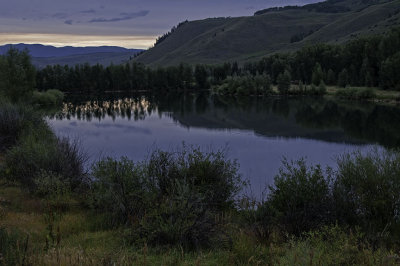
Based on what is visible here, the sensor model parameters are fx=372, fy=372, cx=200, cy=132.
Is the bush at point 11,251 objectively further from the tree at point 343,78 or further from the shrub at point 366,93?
the tree at point 343,78

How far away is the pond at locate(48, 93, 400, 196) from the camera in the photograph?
103ft

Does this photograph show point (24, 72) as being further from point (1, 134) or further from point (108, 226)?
point (108, 226)

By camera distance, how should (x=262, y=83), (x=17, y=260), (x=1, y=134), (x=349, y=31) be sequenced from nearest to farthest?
1. (x=17, y=260)
2. (x=1, y=134)
3. (x=262, y=83)
4. (x=349, y=31)

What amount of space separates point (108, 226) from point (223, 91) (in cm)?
9600

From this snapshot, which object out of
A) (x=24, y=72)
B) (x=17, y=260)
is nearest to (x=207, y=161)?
(x=17, y=260)

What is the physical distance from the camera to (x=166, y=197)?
1190cm

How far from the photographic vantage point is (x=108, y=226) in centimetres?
1114

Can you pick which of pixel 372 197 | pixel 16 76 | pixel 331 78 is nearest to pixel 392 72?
pixel 331 78

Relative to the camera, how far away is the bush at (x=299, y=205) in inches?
461

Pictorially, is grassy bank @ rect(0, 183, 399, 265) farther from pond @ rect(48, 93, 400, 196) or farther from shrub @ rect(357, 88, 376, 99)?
shrub @ rect(357, 88, 376, 99)

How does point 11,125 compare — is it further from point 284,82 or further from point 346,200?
point 284,82

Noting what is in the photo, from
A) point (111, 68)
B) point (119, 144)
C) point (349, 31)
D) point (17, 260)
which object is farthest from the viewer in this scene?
point (349, 31)

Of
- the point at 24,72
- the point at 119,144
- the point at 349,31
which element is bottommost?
the point at 119,144

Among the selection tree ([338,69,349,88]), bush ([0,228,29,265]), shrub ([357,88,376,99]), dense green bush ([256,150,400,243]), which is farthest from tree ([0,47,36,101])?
tree ([338,69,349,88])
